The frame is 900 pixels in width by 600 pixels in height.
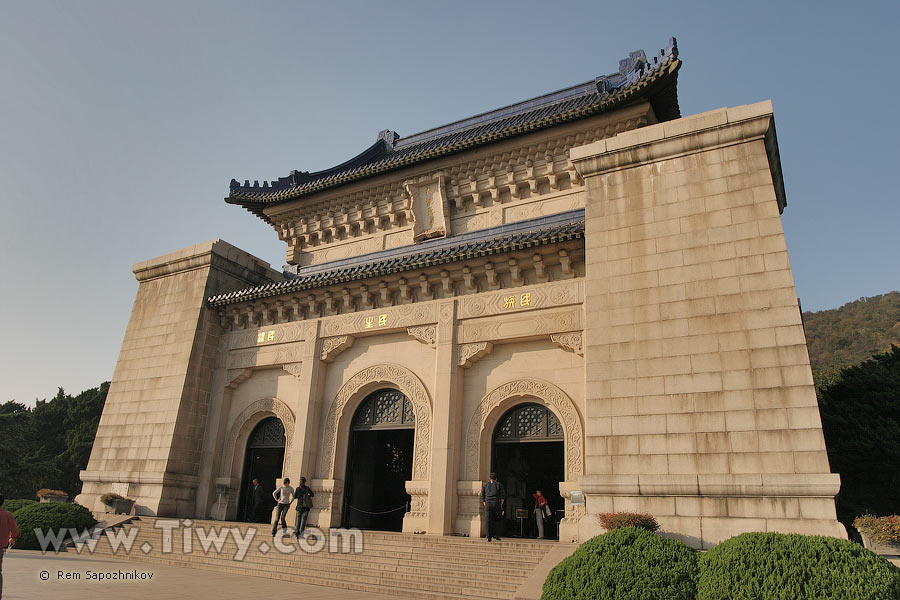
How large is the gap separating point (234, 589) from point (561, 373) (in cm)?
655

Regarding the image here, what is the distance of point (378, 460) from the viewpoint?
634 inches

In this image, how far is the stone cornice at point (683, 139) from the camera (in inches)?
374

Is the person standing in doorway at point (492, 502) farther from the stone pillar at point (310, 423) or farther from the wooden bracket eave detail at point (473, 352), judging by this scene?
the stone pillar at point (310, 423)

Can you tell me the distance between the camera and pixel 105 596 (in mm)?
6938

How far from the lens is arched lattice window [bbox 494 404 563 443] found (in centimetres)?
1164

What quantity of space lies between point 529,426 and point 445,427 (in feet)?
5.42

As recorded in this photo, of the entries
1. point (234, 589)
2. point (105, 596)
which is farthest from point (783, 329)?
point (105, 596)

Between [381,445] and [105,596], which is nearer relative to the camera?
[105,596]

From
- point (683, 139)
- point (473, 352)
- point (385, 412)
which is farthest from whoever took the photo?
point (385, 412)

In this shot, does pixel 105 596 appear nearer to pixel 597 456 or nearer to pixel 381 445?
pixel 597 456

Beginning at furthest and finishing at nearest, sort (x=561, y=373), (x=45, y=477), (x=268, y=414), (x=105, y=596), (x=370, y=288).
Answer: (x=45, y=477), (x=268, y=414), (x=370, y=288), (x=561, y=373), (x=105, y=596)

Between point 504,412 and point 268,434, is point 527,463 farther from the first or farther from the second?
point 268,434

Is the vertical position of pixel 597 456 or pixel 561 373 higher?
pixel 561 373

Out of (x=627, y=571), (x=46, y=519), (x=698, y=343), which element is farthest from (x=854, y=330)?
(x=46, y=519)
